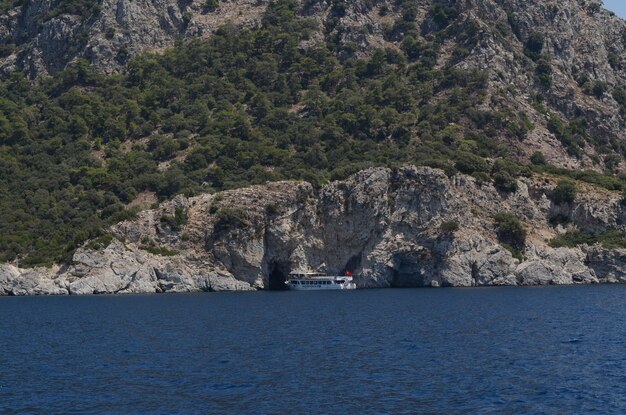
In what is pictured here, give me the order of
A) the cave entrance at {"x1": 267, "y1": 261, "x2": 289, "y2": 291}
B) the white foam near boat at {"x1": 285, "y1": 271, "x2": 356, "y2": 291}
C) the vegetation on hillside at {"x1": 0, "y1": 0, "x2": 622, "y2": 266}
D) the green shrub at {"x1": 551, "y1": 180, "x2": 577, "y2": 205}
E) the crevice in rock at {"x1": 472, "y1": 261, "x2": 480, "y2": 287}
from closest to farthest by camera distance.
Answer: the crevice in rock at {"x1": 472, "y1": 261, "x2": 480, "y2": 287}, the white foam near boat at {"x1": 285, "y1": 271, "x2": 356, "y2": 291}, the green shrub at {"x1": 551, "y1": 180, "x2": 577, "y2": 205}, the cave entrance at {"x1": 267, "y1": 261, "x2": 289, "y2": 291}, the vegetation on hillside at {"x1": 0, "y1": 0, "x2": 622, "y2": 266}

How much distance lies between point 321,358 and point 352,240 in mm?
57387

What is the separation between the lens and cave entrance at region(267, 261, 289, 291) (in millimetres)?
102812

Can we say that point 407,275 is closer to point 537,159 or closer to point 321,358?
point 537,159

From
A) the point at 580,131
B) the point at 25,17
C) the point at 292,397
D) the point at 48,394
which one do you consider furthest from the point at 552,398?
the point at 25,17

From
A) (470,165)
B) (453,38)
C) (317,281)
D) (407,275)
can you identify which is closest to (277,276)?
(317,281)

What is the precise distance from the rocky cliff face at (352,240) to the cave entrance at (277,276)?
55cm

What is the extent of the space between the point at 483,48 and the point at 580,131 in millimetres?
19277

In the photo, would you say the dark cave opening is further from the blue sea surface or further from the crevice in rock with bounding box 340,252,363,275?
the blue sea surface

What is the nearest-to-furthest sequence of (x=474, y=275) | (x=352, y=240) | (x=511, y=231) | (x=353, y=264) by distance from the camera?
1. (x=474, y=275)
2. (x=511, y=231)
3. (x=352, y=240)
4. (x=353, y=264)

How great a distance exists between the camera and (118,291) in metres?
91.9

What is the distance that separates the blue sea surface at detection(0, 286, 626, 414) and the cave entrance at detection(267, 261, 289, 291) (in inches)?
1101

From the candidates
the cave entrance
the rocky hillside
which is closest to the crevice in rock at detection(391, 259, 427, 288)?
the cave entrance

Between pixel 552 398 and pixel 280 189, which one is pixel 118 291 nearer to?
pixel 280 189

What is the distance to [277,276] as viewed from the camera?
108125mm
